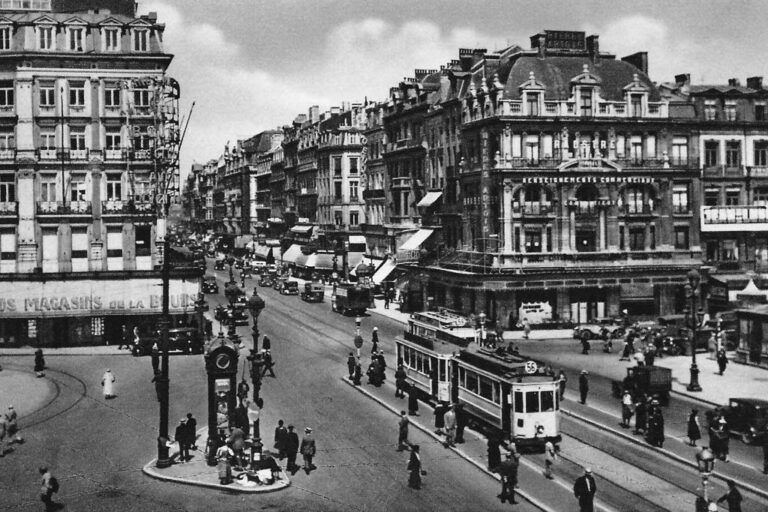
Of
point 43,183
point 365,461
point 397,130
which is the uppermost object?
point 397,130

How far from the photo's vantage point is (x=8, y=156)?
53.2 meters

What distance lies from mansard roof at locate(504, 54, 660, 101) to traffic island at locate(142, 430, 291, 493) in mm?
39336

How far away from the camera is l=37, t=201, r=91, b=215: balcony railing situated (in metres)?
53.5

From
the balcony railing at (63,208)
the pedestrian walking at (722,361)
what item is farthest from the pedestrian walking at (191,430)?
the balcony railing at (63,208)

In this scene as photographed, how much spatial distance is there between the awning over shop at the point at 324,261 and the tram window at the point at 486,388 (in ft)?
217

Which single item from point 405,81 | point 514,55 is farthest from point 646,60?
point 405,81

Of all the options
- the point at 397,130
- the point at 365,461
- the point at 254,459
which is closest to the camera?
the point at 254,459

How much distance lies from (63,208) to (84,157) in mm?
3443

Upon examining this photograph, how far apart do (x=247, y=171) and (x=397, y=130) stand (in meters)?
70.8

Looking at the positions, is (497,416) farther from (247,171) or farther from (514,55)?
(247,171)

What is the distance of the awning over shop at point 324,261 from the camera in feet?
309

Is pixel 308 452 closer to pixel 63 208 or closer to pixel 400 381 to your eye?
pixel 400 381

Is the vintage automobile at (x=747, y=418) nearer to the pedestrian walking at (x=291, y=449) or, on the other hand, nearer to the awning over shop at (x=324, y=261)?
the pedestrian walking at (x=291, y=449)

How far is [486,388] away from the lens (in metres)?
28.2
